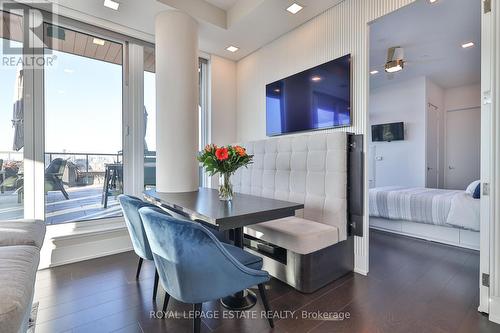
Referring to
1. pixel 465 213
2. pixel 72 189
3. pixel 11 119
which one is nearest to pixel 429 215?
pixel 465 213

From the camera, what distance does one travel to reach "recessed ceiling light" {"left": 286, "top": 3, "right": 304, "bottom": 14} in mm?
2746

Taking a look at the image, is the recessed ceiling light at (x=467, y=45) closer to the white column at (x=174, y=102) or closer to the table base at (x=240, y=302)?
the white column at (x=174, y=102)

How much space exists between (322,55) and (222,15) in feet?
4.62

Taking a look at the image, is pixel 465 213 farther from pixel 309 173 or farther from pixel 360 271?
pixel 309 173

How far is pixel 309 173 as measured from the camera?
8.92 feet

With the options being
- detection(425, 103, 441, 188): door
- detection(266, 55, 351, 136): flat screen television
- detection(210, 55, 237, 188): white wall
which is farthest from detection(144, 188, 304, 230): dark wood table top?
detection(425, 103, 441, 188): door

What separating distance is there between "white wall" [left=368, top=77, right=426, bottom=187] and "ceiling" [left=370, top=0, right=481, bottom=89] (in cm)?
41

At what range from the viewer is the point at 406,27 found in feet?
11.0

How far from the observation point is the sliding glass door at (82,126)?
9.45 feet

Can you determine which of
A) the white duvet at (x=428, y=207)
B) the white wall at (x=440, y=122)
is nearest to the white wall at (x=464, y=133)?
the white wall at (x=440, y=122)

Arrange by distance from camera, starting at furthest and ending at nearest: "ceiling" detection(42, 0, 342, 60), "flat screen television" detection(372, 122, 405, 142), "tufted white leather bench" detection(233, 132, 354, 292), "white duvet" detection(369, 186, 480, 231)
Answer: "flat screen television" detection(372, 122, 405, 142) < "white duvet" detection(369, 186, 480, 231) < "ceiling" detection(42, 0, 342, 60) < "tufted white leather bench" detection(233, 132, 354, 292)

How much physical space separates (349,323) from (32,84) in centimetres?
385

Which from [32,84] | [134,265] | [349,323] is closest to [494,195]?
[349,323]

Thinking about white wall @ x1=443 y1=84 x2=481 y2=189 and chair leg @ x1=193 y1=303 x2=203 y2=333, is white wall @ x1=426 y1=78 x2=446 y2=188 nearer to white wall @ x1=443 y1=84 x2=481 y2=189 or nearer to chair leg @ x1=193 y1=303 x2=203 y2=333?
white wall @ x1=443 y1=84 x2=481 y2=189
